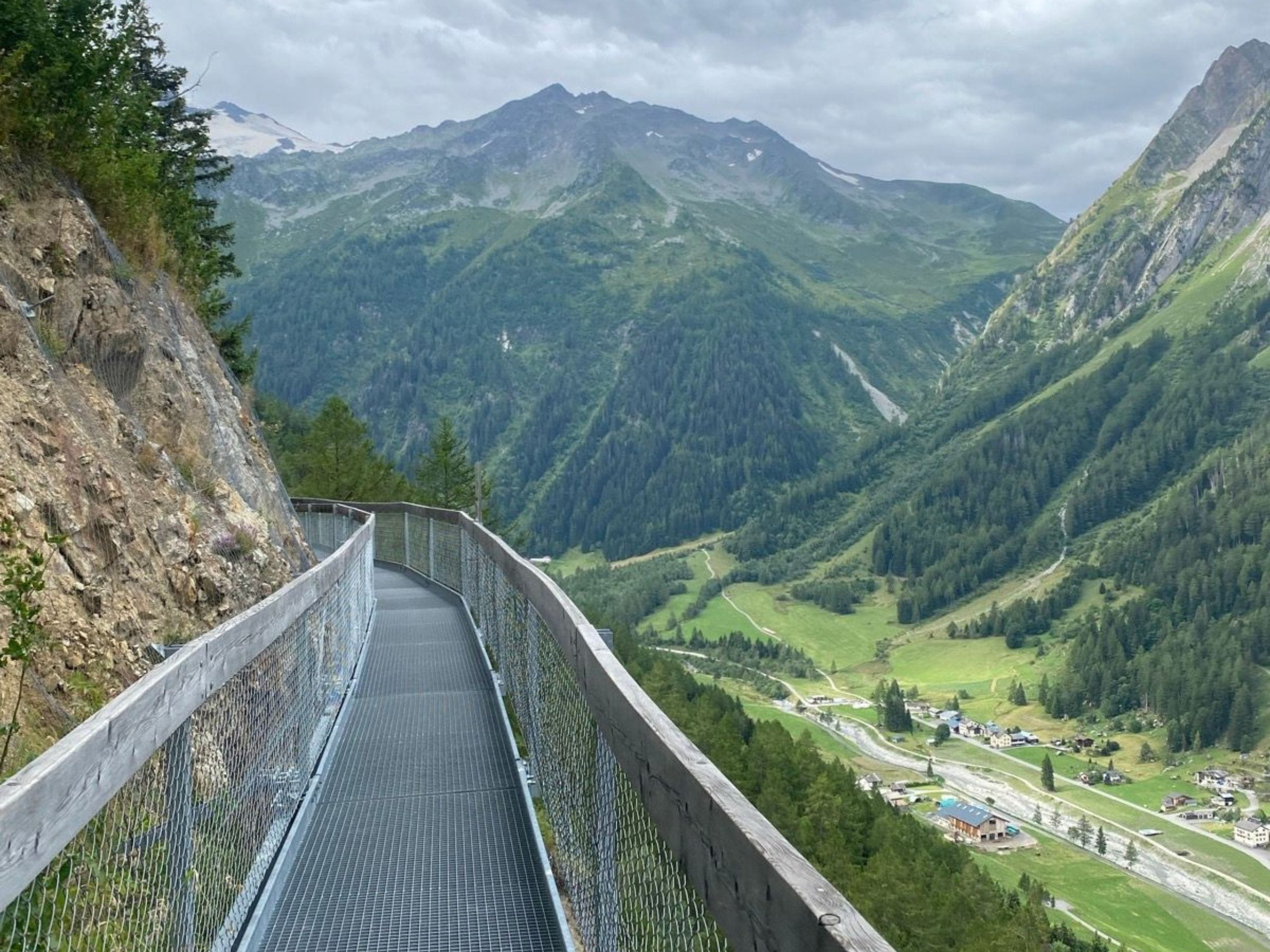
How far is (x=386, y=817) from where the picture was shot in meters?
6.90

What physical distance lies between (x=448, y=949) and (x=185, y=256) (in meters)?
17.6

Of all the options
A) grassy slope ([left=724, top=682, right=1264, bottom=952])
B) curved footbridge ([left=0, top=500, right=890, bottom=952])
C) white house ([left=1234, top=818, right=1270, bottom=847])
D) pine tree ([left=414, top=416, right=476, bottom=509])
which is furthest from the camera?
white house ([left=1234, top=818, right=1270, bottom=847])

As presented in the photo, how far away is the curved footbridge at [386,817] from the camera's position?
2562mm

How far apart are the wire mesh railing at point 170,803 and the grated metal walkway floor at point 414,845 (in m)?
0.32

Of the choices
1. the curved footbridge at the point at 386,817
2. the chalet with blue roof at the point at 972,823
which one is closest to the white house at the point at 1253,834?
the chalet with blue roof at the point at 972,823

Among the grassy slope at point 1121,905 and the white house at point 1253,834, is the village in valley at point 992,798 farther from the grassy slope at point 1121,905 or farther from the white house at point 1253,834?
the grassy slope at point 1121,905

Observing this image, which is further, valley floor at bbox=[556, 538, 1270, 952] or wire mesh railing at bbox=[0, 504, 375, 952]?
valley floor at bbox=[556, 538, 1270, 952]

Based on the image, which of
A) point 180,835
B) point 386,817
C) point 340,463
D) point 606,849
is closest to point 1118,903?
point 340,463

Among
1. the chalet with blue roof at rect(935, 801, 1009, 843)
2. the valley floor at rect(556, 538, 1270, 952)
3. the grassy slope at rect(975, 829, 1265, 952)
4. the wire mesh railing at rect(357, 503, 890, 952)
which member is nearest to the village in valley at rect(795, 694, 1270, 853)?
the chalet with blue roof at rect(935, 801, 1009, 843)

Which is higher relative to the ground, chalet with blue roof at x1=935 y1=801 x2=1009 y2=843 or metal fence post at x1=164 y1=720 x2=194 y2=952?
metal fence post at x1=164 y1=720 x2=194 y2=952

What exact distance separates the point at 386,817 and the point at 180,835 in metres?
3.15

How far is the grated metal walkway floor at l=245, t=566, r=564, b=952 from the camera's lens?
5156 millimetres

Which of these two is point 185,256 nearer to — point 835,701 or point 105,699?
point 105,699

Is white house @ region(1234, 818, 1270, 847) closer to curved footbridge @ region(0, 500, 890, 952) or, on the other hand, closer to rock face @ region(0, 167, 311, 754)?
rock face @ region(0, 167, 311, 754)
